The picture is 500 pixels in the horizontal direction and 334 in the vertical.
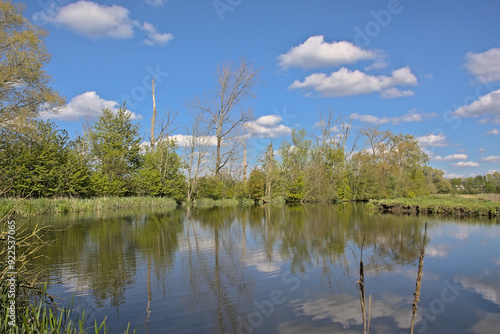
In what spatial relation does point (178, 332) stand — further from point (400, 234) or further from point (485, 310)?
point (400, 234)

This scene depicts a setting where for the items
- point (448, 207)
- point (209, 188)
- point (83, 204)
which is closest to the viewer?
point (448, 207)

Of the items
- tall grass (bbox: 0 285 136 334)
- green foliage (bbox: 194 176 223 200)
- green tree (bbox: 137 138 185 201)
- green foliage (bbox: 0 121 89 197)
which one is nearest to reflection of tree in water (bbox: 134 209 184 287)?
tall grass (bbox: 0 285 136 334)

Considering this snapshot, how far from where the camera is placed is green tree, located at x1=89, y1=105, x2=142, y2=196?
29203 millimetres

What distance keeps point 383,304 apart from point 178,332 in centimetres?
317

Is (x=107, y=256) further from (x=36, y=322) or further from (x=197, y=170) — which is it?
(x=197, y=170)

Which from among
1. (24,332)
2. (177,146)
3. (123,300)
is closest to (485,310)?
(123,300)

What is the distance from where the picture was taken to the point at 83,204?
23.0 meters

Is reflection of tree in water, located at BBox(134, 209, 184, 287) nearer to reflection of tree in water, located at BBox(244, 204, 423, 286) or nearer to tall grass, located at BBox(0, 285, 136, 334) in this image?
tall grass, located at BBox(0, 285, 136, 334)

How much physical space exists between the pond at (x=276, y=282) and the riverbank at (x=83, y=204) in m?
6.77

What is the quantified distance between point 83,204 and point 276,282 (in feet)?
68.7

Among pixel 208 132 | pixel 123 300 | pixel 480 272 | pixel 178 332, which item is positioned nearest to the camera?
pixel 178 332

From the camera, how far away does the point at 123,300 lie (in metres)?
5.20

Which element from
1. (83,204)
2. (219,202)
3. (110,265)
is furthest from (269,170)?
(110,265)

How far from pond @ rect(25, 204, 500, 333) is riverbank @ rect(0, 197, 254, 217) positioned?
6.77 meters
